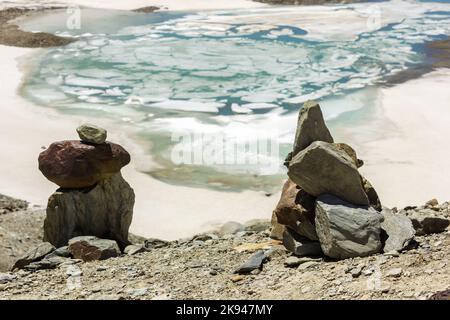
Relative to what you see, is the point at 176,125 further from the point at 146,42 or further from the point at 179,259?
the point at 146,42

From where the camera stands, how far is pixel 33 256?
336 inches

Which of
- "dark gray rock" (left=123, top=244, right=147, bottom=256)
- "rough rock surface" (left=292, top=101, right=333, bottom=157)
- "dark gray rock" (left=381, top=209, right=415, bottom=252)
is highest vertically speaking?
"rough rock surface" (left=292, top=101, right=333, bottom=157)

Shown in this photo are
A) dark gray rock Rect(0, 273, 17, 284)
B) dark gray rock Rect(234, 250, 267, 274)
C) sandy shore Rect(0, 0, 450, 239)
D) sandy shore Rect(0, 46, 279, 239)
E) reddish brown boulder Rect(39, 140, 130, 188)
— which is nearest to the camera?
dark gray rock Rect(234, 250, 267, 274)

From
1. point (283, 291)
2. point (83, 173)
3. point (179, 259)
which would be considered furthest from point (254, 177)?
point (283, 291)

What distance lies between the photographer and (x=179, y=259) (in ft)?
25.9

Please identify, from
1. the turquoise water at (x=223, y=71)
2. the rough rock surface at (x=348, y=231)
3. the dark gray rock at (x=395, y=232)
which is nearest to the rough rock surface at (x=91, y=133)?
the rough rock surface at (x=348, y=231)

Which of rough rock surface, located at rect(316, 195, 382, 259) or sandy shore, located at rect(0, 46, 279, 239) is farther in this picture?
sandy shore, located at rect(0, 46, 279, 239)

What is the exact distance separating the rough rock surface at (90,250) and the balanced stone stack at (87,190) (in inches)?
39.7

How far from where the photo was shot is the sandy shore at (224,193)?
1309cm

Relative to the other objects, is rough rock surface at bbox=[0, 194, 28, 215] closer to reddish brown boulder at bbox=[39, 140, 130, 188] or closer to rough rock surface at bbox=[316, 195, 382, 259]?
reddish brown boulder at bbox=[39, 140, 130, 188]

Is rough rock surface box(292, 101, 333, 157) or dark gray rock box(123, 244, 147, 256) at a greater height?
rough rock surface box(292, 101, 333, 157)

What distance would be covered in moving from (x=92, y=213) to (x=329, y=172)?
14.5 ft

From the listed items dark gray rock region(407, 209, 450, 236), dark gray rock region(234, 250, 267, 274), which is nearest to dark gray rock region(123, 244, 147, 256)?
dark gray rock region(234, 250, 267, 274)

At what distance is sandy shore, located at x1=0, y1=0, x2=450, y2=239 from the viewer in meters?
13.1
